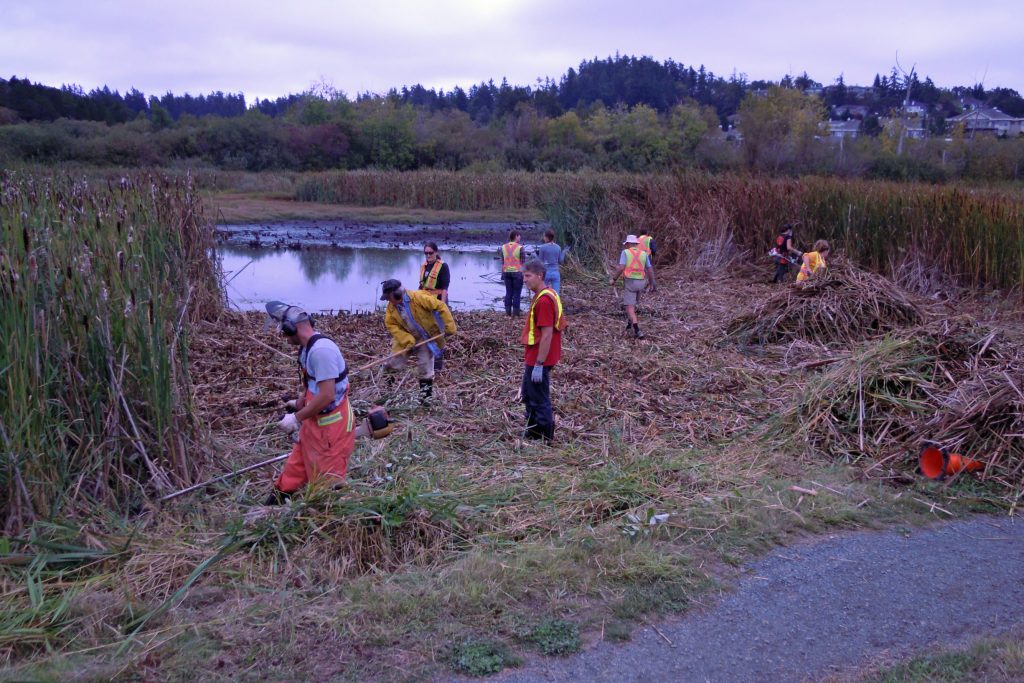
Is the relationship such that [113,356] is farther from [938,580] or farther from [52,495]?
[938,580]

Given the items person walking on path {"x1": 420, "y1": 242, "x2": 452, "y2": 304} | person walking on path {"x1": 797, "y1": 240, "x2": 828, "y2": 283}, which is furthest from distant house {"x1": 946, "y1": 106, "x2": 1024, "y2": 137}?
person walking on path {"x1": 420, "y1": 242, "x2": 452, "y2": 304}

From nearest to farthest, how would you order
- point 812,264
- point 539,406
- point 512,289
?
1. point 539,406
2. point 812,264
3. point 512,289

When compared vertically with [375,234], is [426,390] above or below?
below

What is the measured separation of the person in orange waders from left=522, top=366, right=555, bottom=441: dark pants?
250 cm

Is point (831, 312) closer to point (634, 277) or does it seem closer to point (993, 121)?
point (634, 277)

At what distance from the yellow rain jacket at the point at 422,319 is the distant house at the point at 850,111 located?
12398 cm

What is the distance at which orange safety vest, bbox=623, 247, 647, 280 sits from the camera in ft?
42.4

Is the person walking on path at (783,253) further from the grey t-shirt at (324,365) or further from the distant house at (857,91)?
the distant house at (857,91)

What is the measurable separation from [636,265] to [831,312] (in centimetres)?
285

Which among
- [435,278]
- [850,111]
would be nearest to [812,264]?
[435,278]

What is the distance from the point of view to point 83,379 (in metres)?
5.46

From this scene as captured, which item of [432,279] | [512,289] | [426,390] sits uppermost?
[432,279]

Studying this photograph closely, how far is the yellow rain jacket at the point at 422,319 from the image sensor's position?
892cm

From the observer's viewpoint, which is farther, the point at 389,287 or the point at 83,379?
the point at 389,287
